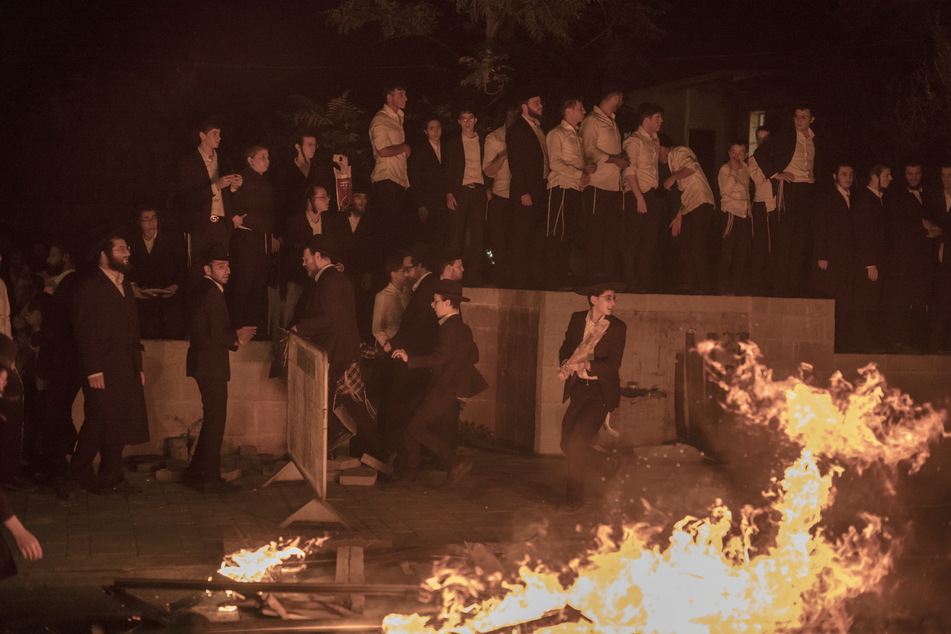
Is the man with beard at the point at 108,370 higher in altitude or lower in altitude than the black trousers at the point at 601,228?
lower

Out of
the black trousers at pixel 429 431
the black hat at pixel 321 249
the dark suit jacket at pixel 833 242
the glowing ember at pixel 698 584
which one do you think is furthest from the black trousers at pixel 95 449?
the dark suit jacket at pixel 833 242

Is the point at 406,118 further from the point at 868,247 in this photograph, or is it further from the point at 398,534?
the point at 398,534

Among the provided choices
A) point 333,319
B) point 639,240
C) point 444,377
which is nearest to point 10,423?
point 333,319

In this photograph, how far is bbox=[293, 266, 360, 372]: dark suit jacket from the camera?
10820mm

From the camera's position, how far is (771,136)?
1366 centimetres

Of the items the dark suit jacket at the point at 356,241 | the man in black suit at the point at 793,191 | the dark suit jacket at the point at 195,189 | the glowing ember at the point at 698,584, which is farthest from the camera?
the man in black suit at the point at 793,191

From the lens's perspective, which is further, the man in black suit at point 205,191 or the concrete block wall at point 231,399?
the concrete block wall at point 231,399

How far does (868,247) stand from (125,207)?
10.8m

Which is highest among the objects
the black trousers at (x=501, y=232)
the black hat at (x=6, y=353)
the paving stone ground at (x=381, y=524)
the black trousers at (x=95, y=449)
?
the black trousers at (x=501, y=232)

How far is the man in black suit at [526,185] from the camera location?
12875 mm

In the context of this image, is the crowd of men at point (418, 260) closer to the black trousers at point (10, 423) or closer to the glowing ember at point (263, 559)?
the glowing ember at point (263, 559)

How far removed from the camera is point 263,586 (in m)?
6.96

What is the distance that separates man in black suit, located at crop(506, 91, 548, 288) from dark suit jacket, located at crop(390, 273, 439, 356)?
2107 mm

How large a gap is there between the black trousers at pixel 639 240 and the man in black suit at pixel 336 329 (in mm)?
3726
